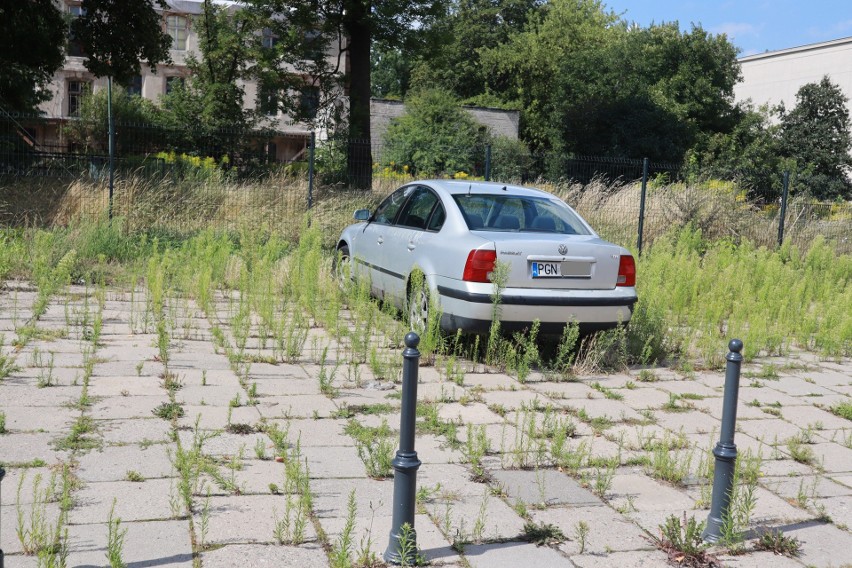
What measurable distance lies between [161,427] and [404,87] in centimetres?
8083

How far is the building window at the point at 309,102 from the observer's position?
26391mm

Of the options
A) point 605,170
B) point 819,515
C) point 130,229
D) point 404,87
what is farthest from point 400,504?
point 404,87

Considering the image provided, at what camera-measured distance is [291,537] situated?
3900 millimetres

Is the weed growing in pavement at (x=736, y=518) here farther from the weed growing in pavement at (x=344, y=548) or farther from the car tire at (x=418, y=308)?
the car tire at (x=418, y=308)

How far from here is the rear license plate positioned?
301 inches

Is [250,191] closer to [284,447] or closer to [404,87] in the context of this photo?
[284,447]

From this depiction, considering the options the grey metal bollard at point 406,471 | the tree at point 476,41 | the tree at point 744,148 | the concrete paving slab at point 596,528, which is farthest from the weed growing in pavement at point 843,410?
the tree at point 476,41

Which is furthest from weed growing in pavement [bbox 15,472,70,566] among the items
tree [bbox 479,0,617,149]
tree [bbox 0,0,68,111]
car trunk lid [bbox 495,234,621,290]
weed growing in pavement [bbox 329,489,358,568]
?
tree [bbox 479,0,617,149]

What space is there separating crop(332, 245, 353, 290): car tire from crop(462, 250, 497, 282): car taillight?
234cm

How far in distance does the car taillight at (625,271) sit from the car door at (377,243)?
8.51ft

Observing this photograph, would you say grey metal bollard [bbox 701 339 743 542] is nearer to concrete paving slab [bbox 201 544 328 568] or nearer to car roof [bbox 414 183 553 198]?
concrete paving slab [bbox 201 544 328 568]

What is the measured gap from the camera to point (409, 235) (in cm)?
894

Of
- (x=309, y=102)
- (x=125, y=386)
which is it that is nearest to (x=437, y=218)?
(x=125, y=386)

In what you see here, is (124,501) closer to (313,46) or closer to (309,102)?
(313,46)
